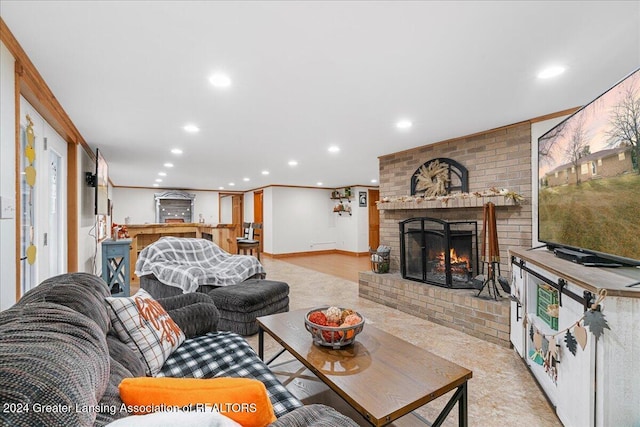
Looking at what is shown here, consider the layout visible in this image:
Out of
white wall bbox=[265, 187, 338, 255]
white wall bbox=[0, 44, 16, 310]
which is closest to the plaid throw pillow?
white wall bbox=[0, 44, 16, 310]

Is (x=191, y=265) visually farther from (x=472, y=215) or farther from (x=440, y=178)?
(x=472, y=215)

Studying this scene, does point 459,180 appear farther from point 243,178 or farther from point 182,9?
point 243,178

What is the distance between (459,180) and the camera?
3682 millimetres

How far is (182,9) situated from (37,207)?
2.39 m

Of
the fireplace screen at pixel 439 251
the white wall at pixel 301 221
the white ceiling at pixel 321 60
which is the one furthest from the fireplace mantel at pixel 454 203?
the white wall at pixel 301 221

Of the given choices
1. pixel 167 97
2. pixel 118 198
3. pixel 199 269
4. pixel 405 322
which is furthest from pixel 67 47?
pixel 118 198

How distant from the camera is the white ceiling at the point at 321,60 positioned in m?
1.43

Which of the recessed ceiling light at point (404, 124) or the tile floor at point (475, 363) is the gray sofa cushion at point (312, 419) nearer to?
the tile floor at point (475, 363)

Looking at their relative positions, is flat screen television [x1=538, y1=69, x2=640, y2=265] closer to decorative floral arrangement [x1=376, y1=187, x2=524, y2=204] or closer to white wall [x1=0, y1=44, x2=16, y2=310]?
decorative floral arrangement [x1=376, y1=187, x2=524, y2=204]

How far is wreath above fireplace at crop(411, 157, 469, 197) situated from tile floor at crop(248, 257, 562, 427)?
162 centimetres

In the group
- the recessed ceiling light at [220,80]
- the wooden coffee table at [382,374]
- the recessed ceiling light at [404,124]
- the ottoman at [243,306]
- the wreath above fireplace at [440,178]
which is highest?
the recessed ceiling light at [220,80]

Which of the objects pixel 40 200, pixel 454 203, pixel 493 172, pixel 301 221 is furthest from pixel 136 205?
pixel 493 172

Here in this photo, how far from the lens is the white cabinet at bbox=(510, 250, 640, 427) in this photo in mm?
1241

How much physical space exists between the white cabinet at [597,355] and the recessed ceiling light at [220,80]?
2.36m
